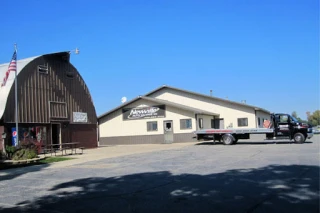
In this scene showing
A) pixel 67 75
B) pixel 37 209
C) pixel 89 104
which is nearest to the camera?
pixel 37 209

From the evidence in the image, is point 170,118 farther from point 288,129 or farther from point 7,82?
point 7,82

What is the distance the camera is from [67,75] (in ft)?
99.2

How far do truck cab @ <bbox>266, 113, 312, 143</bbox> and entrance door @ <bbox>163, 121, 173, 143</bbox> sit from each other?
37.7ft

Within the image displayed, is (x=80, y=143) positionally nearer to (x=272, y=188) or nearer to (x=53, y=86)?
(x=53, y=86)

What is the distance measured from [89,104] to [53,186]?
74.8 feet

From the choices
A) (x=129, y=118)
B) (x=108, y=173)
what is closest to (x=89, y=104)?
(x=129, y=118)

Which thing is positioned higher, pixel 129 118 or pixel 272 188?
pixel 129 118

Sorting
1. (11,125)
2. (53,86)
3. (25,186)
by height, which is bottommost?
(25,186)

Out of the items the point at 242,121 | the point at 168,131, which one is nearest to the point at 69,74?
the point at 168,131

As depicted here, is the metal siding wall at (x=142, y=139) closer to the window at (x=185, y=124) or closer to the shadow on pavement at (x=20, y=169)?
the window at (x=185, y=124)

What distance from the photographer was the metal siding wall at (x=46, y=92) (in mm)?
25344

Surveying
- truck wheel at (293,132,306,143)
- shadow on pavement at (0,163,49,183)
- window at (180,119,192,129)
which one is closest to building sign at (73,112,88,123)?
window at (180,119,192,129)

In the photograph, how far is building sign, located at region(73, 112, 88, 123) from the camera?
3033cm

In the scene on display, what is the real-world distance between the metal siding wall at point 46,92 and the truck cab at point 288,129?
54.3ft
